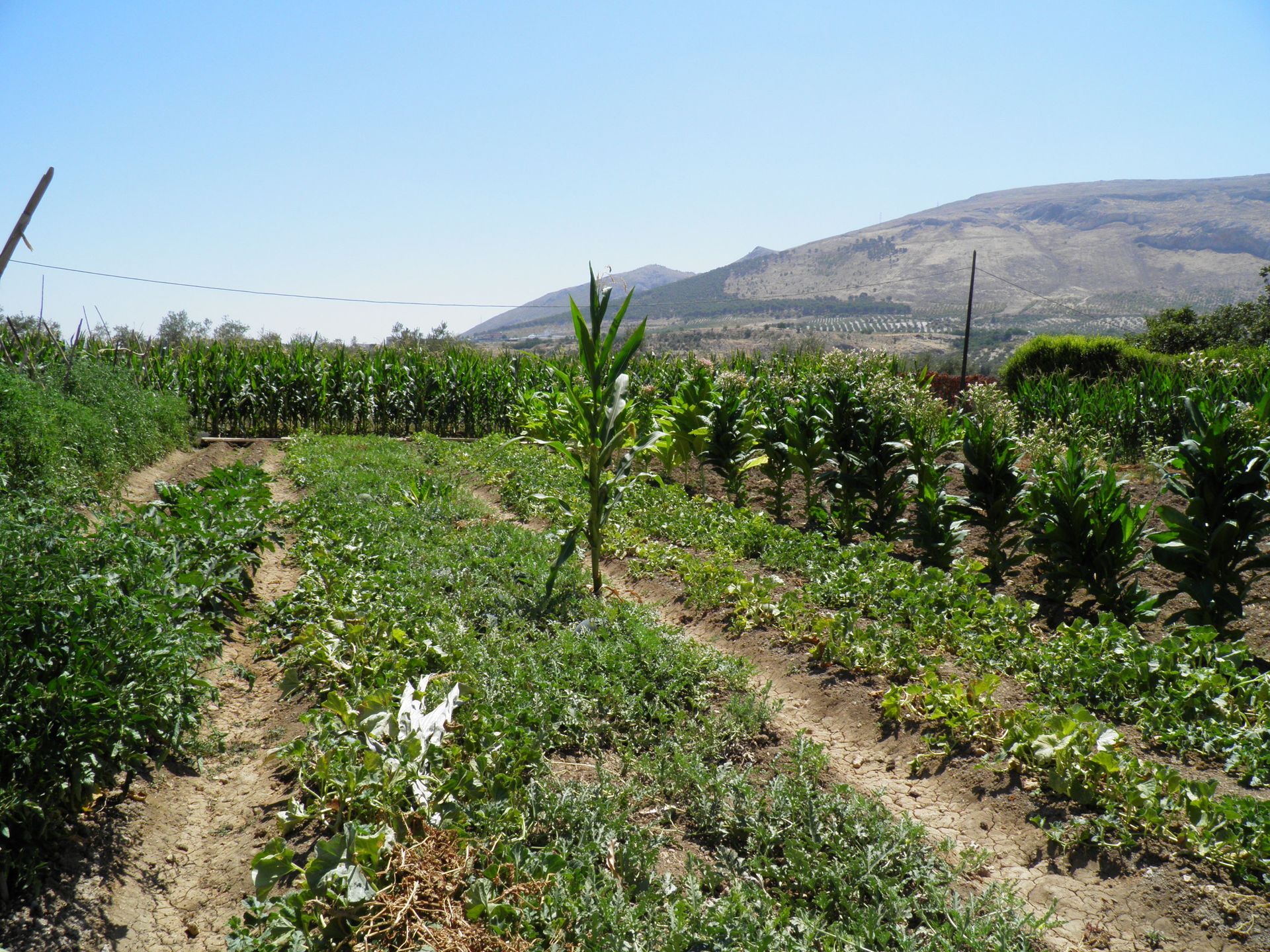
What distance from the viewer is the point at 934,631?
4.96 metres

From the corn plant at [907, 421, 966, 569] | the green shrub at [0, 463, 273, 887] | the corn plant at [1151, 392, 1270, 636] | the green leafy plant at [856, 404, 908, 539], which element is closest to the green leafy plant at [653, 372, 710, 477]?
the green leafy plant at [856, 404, 908, 539]

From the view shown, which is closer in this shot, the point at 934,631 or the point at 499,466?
the point at 934,631

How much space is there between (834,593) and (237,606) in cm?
→ 442

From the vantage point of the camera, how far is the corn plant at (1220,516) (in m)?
5.10

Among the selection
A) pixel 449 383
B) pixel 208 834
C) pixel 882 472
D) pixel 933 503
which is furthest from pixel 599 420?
pixel 449 383

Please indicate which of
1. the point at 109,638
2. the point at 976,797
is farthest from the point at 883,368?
the point at 109,638

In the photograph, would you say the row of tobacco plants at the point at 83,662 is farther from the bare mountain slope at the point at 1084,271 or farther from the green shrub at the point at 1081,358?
the bare mountain slope at the point at 1084,271

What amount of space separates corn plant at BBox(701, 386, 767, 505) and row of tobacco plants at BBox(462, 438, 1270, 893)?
10.4ft

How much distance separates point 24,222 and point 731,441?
9.55 meters

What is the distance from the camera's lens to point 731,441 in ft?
34.9

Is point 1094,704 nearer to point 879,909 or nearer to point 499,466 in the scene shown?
point 879,909

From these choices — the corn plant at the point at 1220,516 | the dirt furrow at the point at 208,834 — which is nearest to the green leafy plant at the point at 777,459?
the corn plant at the point at 1220,516

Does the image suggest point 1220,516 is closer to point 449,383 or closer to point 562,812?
point 562,812

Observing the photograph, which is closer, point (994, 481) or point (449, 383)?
point (994, 481)
